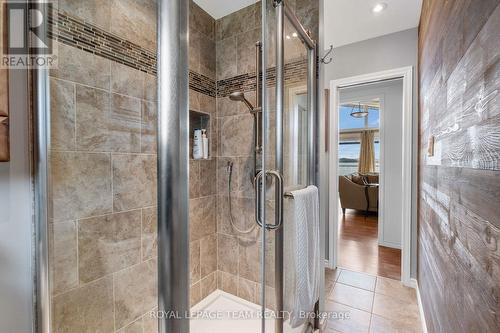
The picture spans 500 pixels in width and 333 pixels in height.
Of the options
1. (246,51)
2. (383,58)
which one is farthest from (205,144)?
(383,58)

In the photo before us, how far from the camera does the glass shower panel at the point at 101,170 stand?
0.99 m

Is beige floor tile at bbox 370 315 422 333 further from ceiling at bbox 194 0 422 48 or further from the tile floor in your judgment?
ceiling at bbox 194 0 422 48

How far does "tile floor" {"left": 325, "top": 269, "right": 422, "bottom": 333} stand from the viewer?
172 centimetres

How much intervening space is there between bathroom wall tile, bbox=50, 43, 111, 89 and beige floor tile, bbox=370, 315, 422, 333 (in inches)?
95.4

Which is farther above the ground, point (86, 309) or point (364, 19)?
point (364, 19)

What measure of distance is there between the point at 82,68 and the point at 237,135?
1136mm

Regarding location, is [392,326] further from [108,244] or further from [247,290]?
[108,244]

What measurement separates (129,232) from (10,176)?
0.71 meters

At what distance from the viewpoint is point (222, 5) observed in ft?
6.22

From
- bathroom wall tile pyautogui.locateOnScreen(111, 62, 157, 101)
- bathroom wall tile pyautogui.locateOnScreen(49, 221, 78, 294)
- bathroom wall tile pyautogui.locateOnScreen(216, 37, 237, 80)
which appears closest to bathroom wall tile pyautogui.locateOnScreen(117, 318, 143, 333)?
bathroom wall tile pyautogui.locateOnScreen(49, 221, 78, 294)

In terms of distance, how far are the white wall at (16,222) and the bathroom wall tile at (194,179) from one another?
3.50 ft

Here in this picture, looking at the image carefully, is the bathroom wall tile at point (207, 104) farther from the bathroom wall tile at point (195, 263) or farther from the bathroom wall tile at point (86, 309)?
the bathroom wall tile at point (86, 309)

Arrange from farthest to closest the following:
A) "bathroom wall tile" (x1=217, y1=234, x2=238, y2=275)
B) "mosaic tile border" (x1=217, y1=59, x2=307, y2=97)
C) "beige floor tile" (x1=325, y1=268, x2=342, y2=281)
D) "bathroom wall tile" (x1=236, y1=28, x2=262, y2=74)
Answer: "beige floor tile" (x1=325, y1=268, x2=342, y2=281), "bathroom wall tile" (x1=217, y1=234, x2=238, y2=275), "bathroom wall tile" (x1=236, y1=28, x2=262, y2=74), "mosaic tile border" (x1=217, y1=59, x2=307, y2=97)

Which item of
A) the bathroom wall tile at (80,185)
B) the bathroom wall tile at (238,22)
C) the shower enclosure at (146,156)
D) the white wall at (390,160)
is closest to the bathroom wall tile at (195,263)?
the shower enclosure at (146,156)
